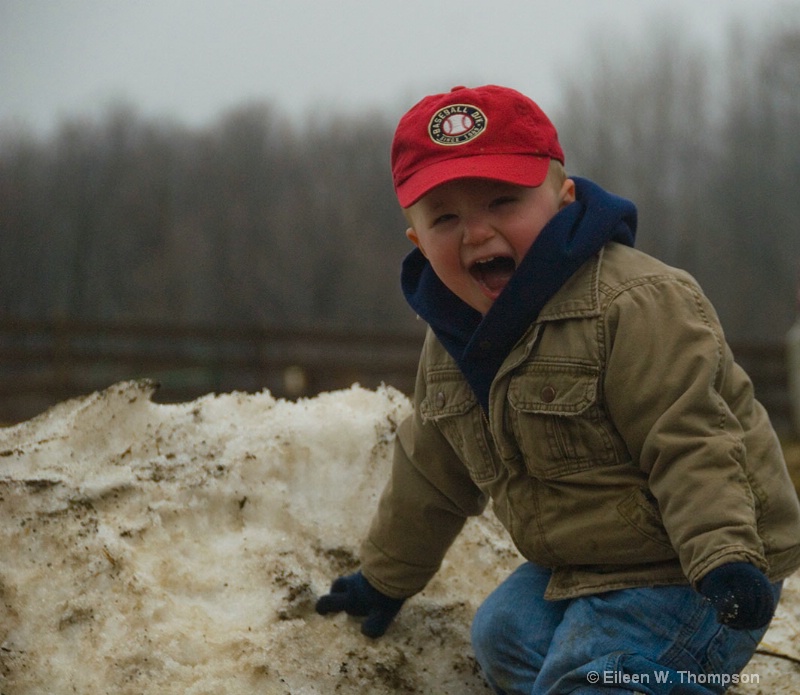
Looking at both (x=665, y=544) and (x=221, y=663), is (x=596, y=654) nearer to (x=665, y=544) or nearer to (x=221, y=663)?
(x=665, y=544)

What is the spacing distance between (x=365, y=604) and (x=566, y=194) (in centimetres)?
96

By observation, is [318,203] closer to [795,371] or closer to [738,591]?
[795,371]

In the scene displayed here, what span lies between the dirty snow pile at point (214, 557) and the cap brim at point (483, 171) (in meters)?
0.93

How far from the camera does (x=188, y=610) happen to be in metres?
1.97

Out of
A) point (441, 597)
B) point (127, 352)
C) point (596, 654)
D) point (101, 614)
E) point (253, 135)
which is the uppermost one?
point (596, 654)

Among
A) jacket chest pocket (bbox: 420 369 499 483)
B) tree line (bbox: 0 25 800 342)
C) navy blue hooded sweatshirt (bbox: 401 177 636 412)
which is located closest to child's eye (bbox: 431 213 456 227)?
navy blue hooded sweatshirt (bbox: 401 177 636 412)

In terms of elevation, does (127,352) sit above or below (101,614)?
below

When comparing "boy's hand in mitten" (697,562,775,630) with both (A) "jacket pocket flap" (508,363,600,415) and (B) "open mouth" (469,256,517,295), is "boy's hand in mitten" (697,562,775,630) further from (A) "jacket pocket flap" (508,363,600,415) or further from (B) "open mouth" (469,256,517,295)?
(B) "open mouth" (469,256,517,295)

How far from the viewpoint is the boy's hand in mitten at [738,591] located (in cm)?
136

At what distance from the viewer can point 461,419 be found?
1825 mm

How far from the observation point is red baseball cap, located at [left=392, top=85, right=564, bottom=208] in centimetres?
167

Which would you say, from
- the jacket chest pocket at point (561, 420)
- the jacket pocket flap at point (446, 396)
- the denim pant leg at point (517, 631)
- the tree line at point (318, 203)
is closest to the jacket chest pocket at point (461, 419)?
the jacket pocket flap at point (446, 396)

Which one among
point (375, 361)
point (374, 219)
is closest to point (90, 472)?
point (375, 361)

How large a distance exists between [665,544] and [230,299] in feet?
34.3
